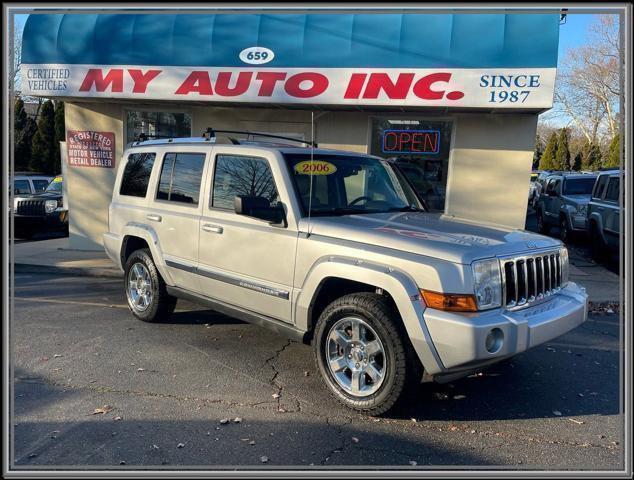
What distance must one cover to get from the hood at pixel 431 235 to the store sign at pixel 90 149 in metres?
7.83

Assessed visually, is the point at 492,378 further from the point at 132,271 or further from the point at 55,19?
the point at 55,19

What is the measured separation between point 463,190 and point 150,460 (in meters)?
7.55

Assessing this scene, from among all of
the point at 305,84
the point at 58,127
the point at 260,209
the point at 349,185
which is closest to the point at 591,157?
the point at 58,127

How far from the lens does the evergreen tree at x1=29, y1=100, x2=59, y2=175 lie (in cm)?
2980

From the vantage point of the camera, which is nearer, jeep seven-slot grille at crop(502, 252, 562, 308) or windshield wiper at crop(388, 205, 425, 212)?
jeep seven-slot grille at crop(502, 252, 562, 308)

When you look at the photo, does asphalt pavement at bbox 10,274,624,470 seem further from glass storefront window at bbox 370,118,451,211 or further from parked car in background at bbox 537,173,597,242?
parked car in background at bbox 537,173,597,242

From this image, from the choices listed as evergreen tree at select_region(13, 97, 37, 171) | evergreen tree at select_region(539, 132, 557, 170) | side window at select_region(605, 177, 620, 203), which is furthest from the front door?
evergreen tree at select_region(539, 132, 557, 170)

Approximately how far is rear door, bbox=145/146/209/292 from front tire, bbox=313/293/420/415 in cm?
181

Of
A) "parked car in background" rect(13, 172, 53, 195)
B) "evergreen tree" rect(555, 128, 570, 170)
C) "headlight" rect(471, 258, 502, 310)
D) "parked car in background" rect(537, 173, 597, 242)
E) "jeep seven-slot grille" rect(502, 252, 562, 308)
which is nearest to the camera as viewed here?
"headlight" rect(471, 258, 502, 310)

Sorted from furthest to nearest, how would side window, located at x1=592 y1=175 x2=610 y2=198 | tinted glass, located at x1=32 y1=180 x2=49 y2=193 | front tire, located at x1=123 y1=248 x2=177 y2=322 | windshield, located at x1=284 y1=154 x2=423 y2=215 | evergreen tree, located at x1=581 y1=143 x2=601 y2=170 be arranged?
evergreen tree, located at x1=581 y1=143 x2=601 y2=170
tinted glass, located at x1=32 y1=180 x2=49 y2=193
side window, located at x1=592 y1=175 x2=610 y2=198
front tire, located at x1=123 y1=248 x2=177 y2=322
windshield, located at x1=284 y1=154 x2=423 y2=215

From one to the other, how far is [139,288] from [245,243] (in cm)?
223

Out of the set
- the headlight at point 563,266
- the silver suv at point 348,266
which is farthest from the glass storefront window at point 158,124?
the headlight at point 563,266

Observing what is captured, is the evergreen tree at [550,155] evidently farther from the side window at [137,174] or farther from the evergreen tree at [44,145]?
the side window at [137,174]

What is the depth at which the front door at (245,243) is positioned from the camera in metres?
4.36
